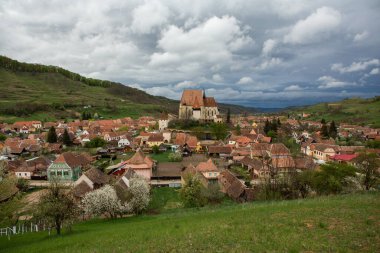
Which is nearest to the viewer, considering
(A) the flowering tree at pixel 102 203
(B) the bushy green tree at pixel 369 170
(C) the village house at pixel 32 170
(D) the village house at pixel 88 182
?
(A) the flowering tree at pixel 102 203

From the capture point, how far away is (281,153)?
174 ft

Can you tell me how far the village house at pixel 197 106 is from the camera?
91562 millimetres

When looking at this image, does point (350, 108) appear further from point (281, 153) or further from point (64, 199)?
point (64, 199)

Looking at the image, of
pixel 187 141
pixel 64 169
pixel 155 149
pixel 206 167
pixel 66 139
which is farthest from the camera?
pixel 66 139

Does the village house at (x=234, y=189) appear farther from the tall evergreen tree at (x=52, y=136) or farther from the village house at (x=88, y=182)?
the tall evergreen tree at (x=52, y=136)

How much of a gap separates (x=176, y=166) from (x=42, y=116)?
331ft

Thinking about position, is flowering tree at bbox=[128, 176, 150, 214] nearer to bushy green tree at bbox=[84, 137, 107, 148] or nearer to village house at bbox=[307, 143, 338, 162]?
village house at bbox=[307, 143, 338, 162]

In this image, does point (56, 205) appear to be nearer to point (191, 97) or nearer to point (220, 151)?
point (220, 151)

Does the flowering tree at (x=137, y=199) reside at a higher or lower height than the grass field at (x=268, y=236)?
lower

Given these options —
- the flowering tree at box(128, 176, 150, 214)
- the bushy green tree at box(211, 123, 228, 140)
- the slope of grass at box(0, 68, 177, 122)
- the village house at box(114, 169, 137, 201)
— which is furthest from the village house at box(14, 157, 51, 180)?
the slope of grass at box(0, 68, 177, 122)

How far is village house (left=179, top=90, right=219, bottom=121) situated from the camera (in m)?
91.6

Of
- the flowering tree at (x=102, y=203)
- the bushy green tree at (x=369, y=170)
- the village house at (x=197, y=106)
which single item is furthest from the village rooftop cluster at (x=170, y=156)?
the flowering tree at (x=102, y=203)

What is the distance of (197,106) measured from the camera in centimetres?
9144

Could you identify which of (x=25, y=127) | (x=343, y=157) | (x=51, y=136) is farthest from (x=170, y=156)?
(x=25, y=127)
